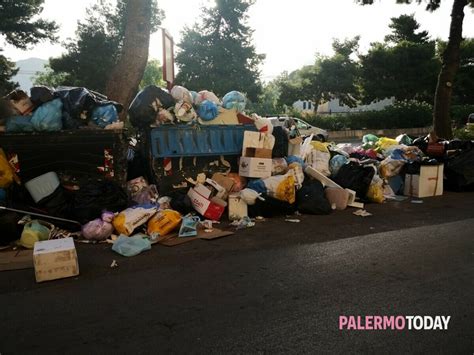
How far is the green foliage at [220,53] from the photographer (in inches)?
989

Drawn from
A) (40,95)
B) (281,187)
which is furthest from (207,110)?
(40,95)

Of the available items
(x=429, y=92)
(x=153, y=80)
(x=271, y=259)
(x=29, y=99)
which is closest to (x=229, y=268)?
(x=271, y=259)

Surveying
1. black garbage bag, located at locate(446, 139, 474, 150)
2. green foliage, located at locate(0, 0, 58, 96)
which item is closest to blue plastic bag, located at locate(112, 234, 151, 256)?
black garbage bag, located at locate(446, 139, 474, 150)

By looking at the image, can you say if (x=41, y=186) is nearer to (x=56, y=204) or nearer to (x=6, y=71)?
(x=56, y=204)

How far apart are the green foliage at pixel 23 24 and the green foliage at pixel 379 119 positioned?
→ 1506 centimetres

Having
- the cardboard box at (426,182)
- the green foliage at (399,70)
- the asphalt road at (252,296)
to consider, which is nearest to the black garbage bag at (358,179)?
the cardboard box at (426,182)

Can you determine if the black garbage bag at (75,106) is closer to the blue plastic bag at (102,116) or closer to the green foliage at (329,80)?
the blue plastic bag at (102,116)

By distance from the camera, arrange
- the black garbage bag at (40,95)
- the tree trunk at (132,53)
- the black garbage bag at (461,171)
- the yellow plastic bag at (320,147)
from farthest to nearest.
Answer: the tree trunk at (132,53)
the black garbage bag at (461,171)
the yellow plastic bag at (320,147)
the black garbage bag at (40,95)

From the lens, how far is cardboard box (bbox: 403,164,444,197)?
7.15 metres

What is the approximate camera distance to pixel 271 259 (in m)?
3.93

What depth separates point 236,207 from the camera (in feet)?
18.0

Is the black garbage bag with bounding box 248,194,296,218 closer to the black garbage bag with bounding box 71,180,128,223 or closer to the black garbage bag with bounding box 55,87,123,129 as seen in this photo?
the black garbage bag with bounding box 71,180,128,223

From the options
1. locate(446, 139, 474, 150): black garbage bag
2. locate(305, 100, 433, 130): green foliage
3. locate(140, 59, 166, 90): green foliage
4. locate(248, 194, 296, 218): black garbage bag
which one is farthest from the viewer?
locate(140, 59, 166, 90): green foliage

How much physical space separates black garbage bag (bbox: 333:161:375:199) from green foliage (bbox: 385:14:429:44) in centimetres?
2878
